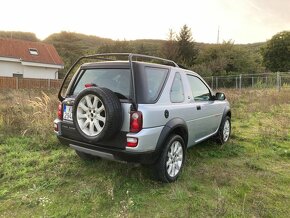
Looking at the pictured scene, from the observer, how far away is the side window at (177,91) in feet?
13.4

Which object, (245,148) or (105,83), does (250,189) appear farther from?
(105,83)

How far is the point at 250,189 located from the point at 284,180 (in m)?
0.80

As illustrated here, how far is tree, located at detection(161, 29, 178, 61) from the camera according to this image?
31594 millimetres

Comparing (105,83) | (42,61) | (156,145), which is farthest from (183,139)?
(42,61)

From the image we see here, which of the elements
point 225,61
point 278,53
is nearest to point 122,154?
point 225,61

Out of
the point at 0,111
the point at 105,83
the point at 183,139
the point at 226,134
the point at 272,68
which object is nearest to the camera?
the point at 105,83

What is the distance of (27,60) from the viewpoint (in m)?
30.0

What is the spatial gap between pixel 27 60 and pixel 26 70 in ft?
4.72

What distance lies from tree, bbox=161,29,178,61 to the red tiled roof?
12.7m

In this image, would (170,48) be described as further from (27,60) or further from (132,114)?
(132,114)

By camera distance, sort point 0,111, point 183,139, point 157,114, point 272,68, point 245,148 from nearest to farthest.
Result: point 157,114 < point 183,139 < point 245,148 < point 0,111 < point 272,68

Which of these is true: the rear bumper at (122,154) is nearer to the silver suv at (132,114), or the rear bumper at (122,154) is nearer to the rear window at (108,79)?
the silver suv at (132,114)

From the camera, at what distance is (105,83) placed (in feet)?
12.7

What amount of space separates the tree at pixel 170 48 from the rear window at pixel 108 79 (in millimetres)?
27862
